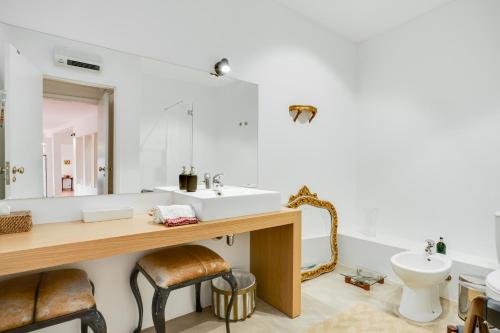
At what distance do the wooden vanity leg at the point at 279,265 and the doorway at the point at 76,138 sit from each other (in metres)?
1.19

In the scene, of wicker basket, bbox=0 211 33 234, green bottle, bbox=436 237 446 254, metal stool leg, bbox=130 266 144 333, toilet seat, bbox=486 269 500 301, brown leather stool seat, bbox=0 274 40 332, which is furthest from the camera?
green bottle, bbox=436 237 446 254

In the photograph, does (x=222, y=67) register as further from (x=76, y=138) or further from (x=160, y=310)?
(x=160, y=310)

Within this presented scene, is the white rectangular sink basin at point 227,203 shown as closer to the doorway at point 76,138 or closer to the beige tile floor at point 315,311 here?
the doorway at point 76,138

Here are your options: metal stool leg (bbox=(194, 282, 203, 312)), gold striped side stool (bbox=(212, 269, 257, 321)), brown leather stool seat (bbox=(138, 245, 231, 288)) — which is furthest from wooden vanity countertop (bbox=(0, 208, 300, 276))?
metal stool leg (bbox=(194, 282, 203, 312))

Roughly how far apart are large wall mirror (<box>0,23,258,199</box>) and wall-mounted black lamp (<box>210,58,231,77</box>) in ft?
0.16

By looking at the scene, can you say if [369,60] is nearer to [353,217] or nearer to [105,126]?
[353,217]

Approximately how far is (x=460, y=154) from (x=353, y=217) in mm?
1204

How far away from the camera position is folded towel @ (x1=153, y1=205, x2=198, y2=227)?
156 cm

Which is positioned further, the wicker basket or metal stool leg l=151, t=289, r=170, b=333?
metal stool leg l=151, t=289, r=170, b=333

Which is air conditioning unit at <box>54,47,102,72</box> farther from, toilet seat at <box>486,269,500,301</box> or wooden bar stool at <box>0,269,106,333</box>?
toilet seat at <box>486,269,500,301</box>

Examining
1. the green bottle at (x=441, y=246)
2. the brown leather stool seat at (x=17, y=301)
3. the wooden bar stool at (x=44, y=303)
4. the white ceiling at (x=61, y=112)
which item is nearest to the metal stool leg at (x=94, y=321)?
the wooden bar stool at (x=44, y=303)

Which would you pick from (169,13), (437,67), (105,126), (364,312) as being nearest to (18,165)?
(105,126)

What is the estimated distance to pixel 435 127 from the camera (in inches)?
103

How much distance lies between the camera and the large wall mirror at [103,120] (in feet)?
4.96
